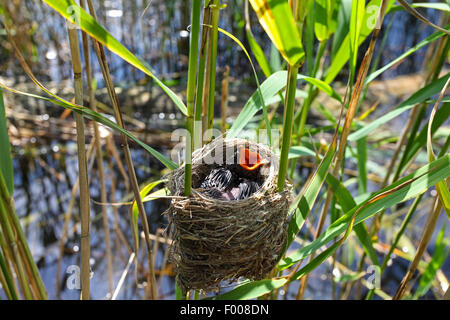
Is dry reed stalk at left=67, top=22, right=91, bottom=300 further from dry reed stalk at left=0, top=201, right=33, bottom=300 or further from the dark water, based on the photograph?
the dark water

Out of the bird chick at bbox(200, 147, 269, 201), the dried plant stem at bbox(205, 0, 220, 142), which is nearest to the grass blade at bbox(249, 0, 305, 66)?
the dried plant stem at bbox(205, 0, 220, 142)

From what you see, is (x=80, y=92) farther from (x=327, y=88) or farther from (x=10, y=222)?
(x=327, y=88)

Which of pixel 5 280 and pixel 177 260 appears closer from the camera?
pixel 177 260

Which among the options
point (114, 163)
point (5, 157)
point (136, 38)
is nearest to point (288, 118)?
point (5, 157)

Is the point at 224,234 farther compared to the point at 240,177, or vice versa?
the point at 240,177

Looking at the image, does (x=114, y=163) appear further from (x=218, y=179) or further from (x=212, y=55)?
(x=212, y=55)

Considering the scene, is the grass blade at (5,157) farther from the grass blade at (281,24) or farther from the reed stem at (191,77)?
the grass blade at (281,24)

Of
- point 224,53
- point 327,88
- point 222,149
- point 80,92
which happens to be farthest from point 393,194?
point 224,53
